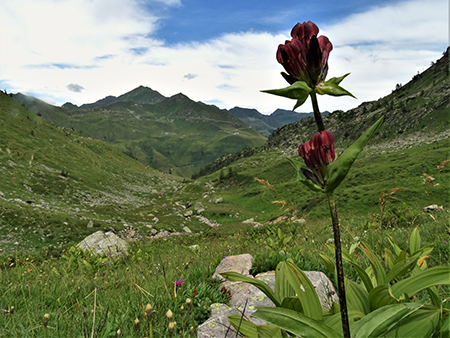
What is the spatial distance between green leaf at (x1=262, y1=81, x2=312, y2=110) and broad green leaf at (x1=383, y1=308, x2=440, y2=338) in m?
1.74

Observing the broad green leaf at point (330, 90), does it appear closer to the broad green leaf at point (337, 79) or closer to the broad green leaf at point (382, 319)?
the broad green leaf at point (337, 79)

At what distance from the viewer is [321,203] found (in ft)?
88.9

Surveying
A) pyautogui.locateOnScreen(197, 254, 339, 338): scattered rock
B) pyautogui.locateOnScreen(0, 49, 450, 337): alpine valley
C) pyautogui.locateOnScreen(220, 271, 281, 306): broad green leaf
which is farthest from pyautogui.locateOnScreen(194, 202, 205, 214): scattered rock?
pyautogui.locateOnScreen(220, 271, 281, 306): broad green leaf

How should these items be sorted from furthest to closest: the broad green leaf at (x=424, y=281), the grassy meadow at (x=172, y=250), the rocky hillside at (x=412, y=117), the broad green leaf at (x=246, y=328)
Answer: the rocky hillside at (x=412, y=117) < the grassy meadow at (x=172, y=250) < the broad green leaf at (x=246, y=328) < the broad green leaf at (x=424, y=281)

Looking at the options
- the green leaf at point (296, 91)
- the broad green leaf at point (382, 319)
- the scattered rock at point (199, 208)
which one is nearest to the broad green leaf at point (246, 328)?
the broad green leaf at point (382, 319)

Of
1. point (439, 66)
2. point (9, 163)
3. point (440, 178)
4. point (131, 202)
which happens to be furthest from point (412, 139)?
point (9, 163)

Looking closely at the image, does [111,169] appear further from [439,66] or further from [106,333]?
[439,66]

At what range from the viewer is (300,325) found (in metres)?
1.60

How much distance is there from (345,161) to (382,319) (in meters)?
1.05

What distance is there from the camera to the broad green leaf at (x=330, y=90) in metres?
1.51

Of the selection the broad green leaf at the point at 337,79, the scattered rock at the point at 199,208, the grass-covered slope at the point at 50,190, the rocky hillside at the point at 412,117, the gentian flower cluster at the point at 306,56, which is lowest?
the scattered rock at the point at 199,208

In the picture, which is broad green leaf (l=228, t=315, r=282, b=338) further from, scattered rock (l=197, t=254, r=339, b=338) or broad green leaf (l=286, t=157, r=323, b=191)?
Result: broad green leaf (l=286, t=157, r=323, b=191)

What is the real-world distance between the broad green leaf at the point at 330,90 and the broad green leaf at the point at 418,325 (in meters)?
1.64

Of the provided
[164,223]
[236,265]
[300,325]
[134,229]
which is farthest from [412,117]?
[300,325]
